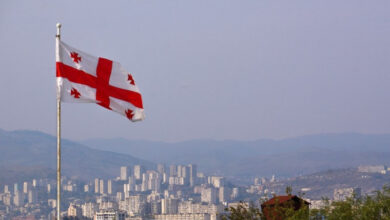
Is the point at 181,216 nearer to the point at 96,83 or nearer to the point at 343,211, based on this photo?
the point at 343,211

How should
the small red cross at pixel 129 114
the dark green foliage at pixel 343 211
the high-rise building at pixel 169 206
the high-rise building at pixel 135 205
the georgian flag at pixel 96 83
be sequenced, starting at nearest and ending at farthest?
the georgian flag at pixel 96 83
the small red cross at pixel 129 114
the dark green foliage at pixel 343 211
the high-rise building at pixel 135 205
the high-rise building at pixel 169 206

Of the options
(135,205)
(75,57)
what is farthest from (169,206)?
(75,57)

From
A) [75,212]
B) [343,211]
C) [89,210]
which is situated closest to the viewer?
[343,211]

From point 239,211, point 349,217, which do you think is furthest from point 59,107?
point 239,211

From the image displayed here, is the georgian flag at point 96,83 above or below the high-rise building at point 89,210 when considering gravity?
below

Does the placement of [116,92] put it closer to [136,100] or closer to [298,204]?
[136,100]

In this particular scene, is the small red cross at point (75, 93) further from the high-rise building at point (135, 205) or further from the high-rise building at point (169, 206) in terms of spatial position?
the high-rise building at point (169, 206)

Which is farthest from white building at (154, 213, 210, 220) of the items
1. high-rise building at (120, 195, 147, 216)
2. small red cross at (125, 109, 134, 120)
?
small red cross at (125, 109, 134, 120)

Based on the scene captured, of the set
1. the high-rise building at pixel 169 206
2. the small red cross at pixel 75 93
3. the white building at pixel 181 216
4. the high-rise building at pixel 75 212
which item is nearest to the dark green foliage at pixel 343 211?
the small red cross at pixel 75 93

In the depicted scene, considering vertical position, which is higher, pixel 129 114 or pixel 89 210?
pixel 89 210
